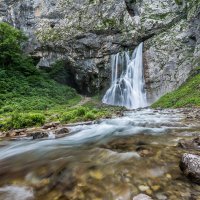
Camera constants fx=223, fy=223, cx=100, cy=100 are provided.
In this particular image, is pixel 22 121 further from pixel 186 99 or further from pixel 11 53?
pixel 11 53

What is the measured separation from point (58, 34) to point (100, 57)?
8.92 m

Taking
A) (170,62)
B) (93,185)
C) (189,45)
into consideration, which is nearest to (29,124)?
(93,185)

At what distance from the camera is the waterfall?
29.3 m

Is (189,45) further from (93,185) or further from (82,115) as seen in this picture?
(93,185)

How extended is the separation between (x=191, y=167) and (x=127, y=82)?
27089 mm

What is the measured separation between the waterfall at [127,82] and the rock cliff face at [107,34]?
3.25 feet

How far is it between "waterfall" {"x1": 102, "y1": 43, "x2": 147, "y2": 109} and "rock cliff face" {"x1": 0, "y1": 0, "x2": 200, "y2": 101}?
3.25 feet

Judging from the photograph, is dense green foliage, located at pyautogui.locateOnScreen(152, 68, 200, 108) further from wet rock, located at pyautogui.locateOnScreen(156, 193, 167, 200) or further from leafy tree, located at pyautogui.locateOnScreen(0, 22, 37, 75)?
leafy tree, located at pyautogui.locateOnScreen(0, 22, 37, 75)

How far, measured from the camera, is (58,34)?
37375 mm

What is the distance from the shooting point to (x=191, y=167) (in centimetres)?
381

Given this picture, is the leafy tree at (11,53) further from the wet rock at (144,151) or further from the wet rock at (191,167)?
the wet rock at (191,167)

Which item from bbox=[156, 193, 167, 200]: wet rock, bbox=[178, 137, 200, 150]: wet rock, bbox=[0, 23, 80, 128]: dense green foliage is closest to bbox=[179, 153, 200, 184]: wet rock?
bbox=[156, 193, 167, 200]: wet rock

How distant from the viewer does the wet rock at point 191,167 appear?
365 cm

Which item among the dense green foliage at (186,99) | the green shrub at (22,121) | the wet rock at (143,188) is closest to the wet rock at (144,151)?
the wet rock at (143,188)
